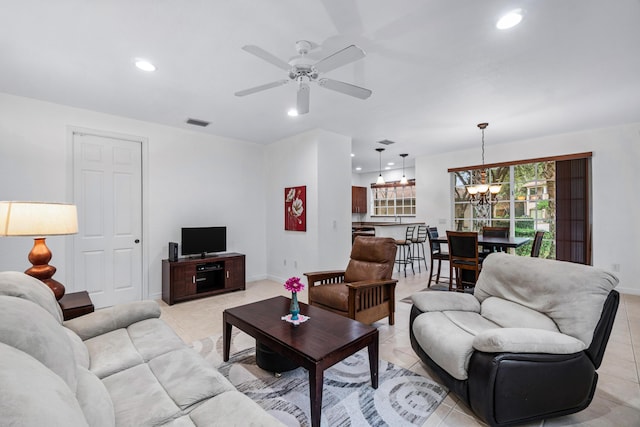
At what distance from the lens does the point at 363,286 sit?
277cm

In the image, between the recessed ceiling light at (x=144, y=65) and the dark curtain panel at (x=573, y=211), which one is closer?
the recessed ceiling light at (x=144, y=65)

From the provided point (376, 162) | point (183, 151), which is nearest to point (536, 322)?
point (183, 151)

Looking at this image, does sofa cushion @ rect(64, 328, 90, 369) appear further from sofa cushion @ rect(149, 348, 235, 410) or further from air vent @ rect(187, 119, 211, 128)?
air vent @ rect(187, 119, 211, 128)

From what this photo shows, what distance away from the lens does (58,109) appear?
11.7 ft

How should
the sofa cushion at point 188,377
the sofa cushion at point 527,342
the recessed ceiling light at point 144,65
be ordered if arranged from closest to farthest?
the sofa cushion at point 188,377, the sofa cushion at point 527,342, the recessed ceiling light at point 144,65

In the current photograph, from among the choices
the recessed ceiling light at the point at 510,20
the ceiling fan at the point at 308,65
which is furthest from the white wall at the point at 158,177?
the recessed ceiling light at the point at 510,20

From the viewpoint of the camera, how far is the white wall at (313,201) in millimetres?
4684

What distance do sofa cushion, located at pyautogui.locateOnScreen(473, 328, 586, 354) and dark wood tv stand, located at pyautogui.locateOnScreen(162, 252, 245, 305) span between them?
3.70 m

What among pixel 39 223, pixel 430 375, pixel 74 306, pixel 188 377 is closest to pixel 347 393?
pixel 430 375

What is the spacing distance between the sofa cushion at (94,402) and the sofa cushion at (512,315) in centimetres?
234

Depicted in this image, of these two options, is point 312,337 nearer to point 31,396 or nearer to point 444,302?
point 444,302

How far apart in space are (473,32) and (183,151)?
407 centimetres

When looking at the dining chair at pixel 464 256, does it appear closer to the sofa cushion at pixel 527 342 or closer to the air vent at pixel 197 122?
the sofa cushion at pixel 527 342

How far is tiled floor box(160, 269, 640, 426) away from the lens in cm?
178
